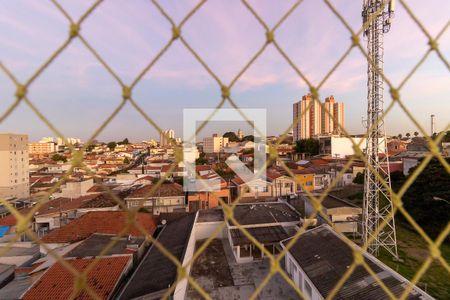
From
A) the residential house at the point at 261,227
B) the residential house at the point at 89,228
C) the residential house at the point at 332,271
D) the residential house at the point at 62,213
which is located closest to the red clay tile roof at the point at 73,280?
the residential house at the point at 89,228

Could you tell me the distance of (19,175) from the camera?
15.1 meters

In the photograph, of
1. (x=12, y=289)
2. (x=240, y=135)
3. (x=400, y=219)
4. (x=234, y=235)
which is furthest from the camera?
(x=240, y=135)

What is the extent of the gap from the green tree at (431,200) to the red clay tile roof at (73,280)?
25.5ft

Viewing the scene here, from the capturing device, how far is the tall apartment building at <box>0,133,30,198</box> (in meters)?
14.2

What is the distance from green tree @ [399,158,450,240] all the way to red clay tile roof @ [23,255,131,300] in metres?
7.78

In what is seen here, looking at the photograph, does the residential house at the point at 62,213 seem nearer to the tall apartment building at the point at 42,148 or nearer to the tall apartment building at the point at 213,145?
the tall apartment building at the point at 213,145

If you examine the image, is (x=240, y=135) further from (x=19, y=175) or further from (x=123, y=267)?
(x=123, y=267)

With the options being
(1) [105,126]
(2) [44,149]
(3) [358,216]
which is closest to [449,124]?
(1) [105,126]

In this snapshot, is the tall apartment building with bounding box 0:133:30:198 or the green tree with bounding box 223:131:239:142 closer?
the tall apartment building with bounding box 0:133:30:198

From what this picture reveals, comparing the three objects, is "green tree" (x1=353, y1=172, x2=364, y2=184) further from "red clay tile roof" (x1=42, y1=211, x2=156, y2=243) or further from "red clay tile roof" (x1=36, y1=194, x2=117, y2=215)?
"red clay tile roof" (x1=36, y1=194, x2=117, y2=215)

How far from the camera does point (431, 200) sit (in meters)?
7.53

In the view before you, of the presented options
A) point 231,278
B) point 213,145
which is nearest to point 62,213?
point 231,278

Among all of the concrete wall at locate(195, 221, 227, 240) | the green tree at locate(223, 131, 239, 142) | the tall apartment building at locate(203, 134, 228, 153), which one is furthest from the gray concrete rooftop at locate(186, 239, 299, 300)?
the green tree at locate(223, 131, 239, 142)

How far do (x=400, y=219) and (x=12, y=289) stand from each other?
10.1m
